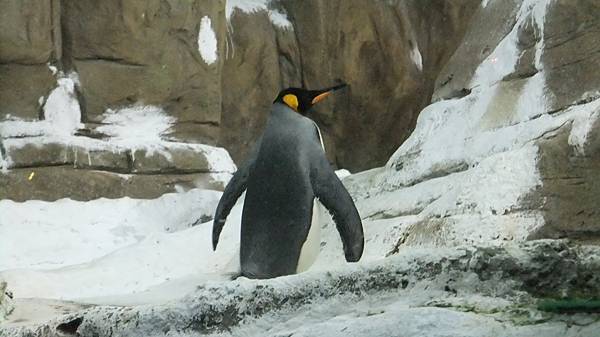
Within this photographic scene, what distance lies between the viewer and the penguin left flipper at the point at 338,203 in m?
4.63

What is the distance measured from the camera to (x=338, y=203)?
4.67 metres

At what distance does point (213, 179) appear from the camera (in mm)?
8086

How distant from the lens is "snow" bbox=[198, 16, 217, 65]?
Answer: 8.50m

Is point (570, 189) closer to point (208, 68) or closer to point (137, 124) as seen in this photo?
point (137, 124)

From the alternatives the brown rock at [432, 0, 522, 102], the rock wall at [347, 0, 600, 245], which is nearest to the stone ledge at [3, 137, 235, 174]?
the rock wall at [347, 0, 600, 245]

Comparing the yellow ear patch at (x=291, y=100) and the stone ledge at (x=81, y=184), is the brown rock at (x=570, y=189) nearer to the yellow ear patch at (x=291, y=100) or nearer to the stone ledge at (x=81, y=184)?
the yellow ear patch at (x=291, y=100)

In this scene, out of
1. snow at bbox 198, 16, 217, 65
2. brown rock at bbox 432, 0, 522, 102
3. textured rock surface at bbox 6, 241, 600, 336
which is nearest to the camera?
textured rock surface at bbox 6, 241, 600, 336

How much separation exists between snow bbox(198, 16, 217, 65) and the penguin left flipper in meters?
4.03

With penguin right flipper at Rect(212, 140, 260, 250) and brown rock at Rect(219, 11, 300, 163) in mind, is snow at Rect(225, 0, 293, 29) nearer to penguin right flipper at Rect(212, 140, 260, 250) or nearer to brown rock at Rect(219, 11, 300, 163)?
brown rock at Rect(219, 11, 300, 163)

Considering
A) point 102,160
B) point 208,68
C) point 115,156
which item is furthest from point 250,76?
point 102,160

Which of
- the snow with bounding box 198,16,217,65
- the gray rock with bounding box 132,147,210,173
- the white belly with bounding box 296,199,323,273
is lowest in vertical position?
the white belly with bounding box 296,199,323,273

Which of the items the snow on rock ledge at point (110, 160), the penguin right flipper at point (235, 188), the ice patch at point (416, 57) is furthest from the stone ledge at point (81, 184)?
the ice patch at point (416, 57)

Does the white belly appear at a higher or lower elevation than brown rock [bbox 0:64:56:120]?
lower

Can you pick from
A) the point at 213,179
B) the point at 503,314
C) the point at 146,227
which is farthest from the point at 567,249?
the point at 213,179
